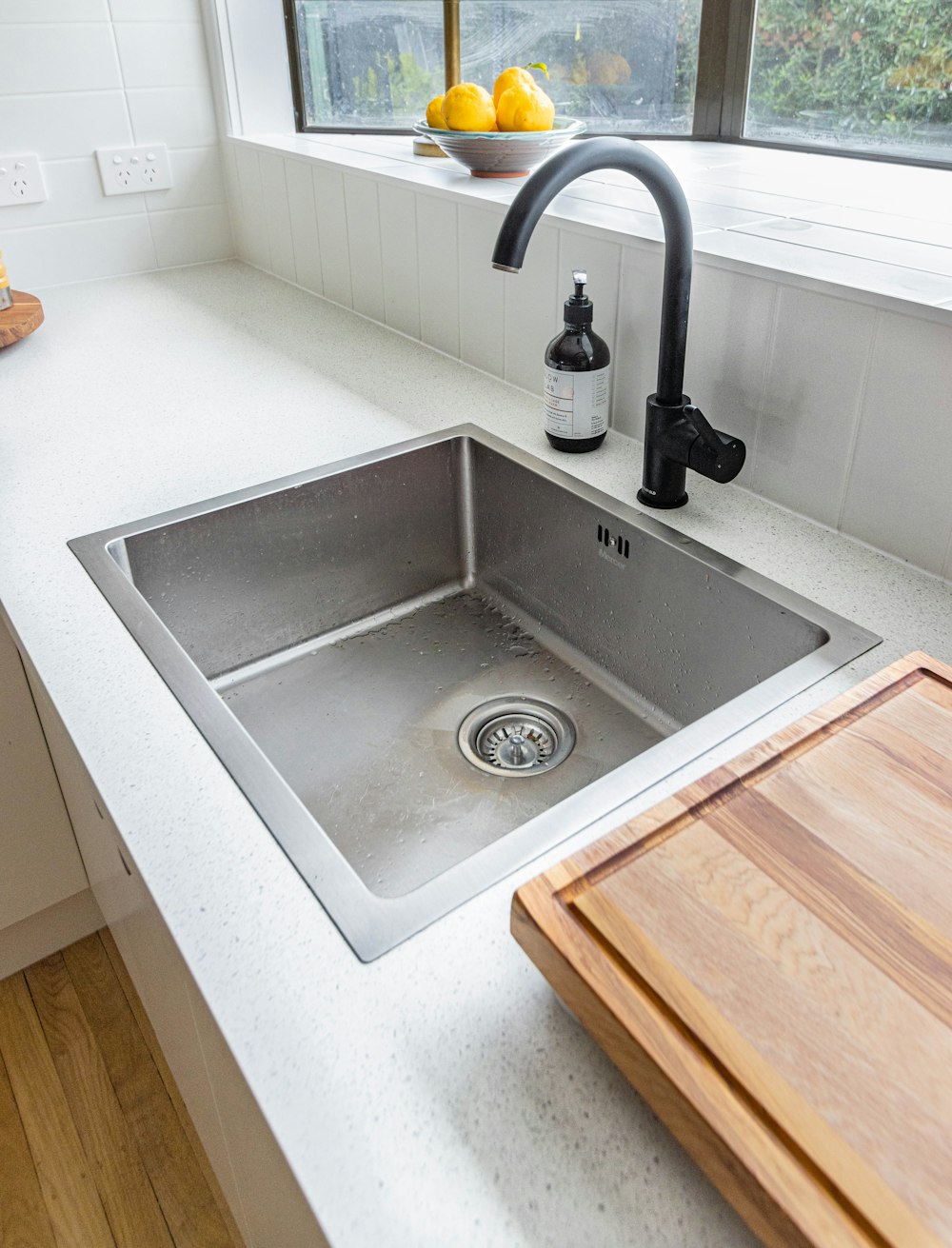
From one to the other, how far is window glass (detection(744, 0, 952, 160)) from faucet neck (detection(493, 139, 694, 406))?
0.64 meters

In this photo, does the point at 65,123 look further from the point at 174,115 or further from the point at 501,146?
the point at 501,146

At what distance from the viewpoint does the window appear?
4.18 ft

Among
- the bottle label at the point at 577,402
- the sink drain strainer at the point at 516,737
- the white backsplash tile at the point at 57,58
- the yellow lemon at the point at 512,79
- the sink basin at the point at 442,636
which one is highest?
the white backsplash tile at the point at 57,58

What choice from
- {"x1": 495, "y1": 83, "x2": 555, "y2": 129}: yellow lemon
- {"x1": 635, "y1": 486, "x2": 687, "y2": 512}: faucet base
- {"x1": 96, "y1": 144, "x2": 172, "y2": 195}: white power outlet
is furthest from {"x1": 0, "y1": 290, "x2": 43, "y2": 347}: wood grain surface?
{"x1": 635, "y1": 486, "x2": 687, "y2": 512}: faucet base

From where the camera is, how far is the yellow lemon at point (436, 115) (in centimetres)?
136

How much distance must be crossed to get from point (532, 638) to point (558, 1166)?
2.40 feet

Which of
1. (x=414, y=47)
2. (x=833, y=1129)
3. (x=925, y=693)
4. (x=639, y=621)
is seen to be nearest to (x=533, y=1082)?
(x=833, y=1129)

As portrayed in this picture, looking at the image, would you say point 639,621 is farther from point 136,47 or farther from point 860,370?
point 136,47

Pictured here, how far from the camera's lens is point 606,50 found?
155cm

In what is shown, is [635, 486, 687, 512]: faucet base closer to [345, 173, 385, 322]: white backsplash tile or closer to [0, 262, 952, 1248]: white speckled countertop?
[0, 262, 952, 1248]: white speckled countertop

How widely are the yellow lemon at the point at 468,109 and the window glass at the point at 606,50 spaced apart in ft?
1.12

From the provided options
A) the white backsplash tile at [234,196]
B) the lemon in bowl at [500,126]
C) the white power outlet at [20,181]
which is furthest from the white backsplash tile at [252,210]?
the lemon in bowl at [500,126]

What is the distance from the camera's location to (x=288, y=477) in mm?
1080

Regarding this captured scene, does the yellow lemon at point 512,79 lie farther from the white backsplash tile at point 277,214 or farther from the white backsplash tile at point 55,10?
the white backsplash tile at point 55,10
